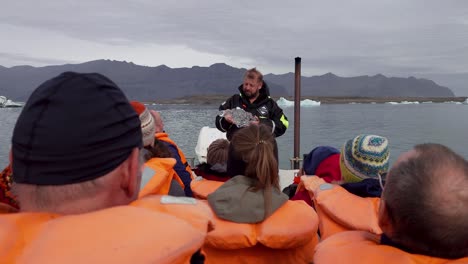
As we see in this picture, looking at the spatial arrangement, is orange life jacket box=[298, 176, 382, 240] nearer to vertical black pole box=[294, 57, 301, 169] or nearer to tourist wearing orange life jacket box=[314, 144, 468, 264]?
tourist wearing orange life jacket box=[314, 144, 468, 264]

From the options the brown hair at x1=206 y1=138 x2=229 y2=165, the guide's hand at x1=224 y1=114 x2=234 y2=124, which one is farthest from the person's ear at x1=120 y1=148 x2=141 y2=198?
the guide's hand at x1=224 y1=114 x2=234 y2=124

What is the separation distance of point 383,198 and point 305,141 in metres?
11.9

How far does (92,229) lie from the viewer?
83cm

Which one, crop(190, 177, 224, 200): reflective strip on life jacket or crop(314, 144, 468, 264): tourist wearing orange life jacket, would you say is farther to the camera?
crop(190, 177, 224, 200): reflective strip on life jacket

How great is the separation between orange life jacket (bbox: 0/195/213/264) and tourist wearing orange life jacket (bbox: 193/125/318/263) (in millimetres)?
1032

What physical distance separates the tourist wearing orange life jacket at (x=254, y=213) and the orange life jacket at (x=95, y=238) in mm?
1032

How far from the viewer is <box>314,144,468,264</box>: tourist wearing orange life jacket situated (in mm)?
970

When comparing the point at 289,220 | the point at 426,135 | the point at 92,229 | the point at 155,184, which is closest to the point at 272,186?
the point at 289,220

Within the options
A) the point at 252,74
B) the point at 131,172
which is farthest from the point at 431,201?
the point at 252,74

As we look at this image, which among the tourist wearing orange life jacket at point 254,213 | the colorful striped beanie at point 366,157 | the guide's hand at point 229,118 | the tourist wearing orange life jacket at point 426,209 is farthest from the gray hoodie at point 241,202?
the guide's hand at point 229,118

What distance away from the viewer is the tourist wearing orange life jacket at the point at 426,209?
97 cm

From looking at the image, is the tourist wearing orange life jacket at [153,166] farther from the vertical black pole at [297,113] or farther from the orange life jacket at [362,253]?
the vertical black pole at [297,113]

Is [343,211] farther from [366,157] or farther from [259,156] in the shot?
[259,156]

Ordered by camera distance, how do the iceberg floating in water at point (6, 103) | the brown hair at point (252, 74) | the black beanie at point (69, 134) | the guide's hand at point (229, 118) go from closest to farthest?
the black beanie at point (69, 134), the guide's hand at point (229, 118), the brown hair at point (252, 74), the iceberg floating in water at point (6, 103)
